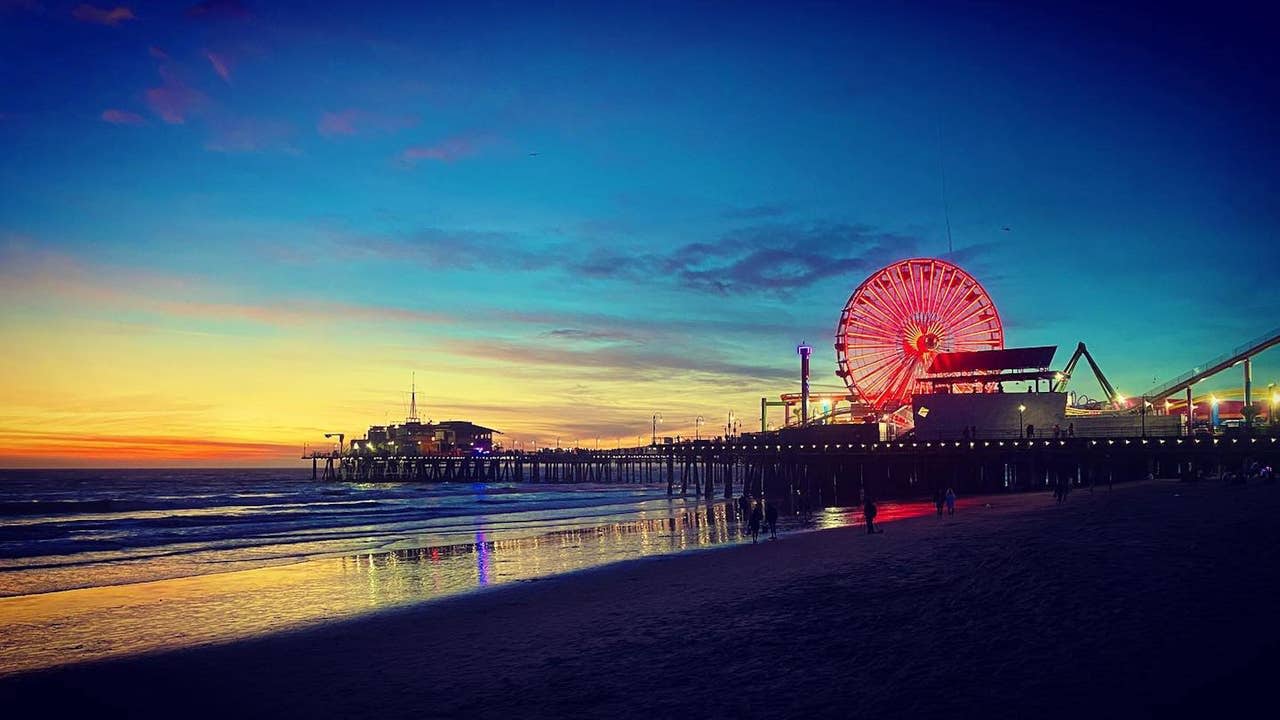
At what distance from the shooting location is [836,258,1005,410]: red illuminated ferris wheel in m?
71.3

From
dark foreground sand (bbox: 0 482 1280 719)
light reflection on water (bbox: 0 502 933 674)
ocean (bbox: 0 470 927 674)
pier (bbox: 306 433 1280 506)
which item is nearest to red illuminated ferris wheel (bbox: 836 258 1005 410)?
pier (bbox: 306 433 1280 506)

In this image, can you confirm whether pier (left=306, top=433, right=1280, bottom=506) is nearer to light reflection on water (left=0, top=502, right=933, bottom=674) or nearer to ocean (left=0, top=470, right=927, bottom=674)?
ocean (left=0, top=470, right=927, bottom=674)

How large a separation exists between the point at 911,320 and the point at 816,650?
65.0 meters

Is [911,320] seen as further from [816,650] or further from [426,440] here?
[426,440]

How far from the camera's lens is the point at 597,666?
37.8ft

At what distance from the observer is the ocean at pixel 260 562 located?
55.5 ft

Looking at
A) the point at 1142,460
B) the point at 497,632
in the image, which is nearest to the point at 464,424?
the point at 1142,460

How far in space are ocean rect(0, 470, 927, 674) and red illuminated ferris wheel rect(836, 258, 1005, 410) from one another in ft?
94.3

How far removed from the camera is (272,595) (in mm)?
20781

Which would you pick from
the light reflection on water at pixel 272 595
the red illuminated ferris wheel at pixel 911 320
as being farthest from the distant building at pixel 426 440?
the light reflection on water at pixel 272 595

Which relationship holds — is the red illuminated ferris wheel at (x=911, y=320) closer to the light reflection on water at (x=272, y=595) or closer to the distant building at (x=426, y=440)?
the light reflection on water at (x=272, y=595)

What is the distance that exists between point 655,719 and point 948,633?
4704 mm

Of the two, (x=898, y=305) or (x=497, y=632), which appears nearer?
(x=497, y=632)

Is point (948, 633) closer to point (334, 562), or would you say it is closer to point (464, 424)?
point (334, 562)
